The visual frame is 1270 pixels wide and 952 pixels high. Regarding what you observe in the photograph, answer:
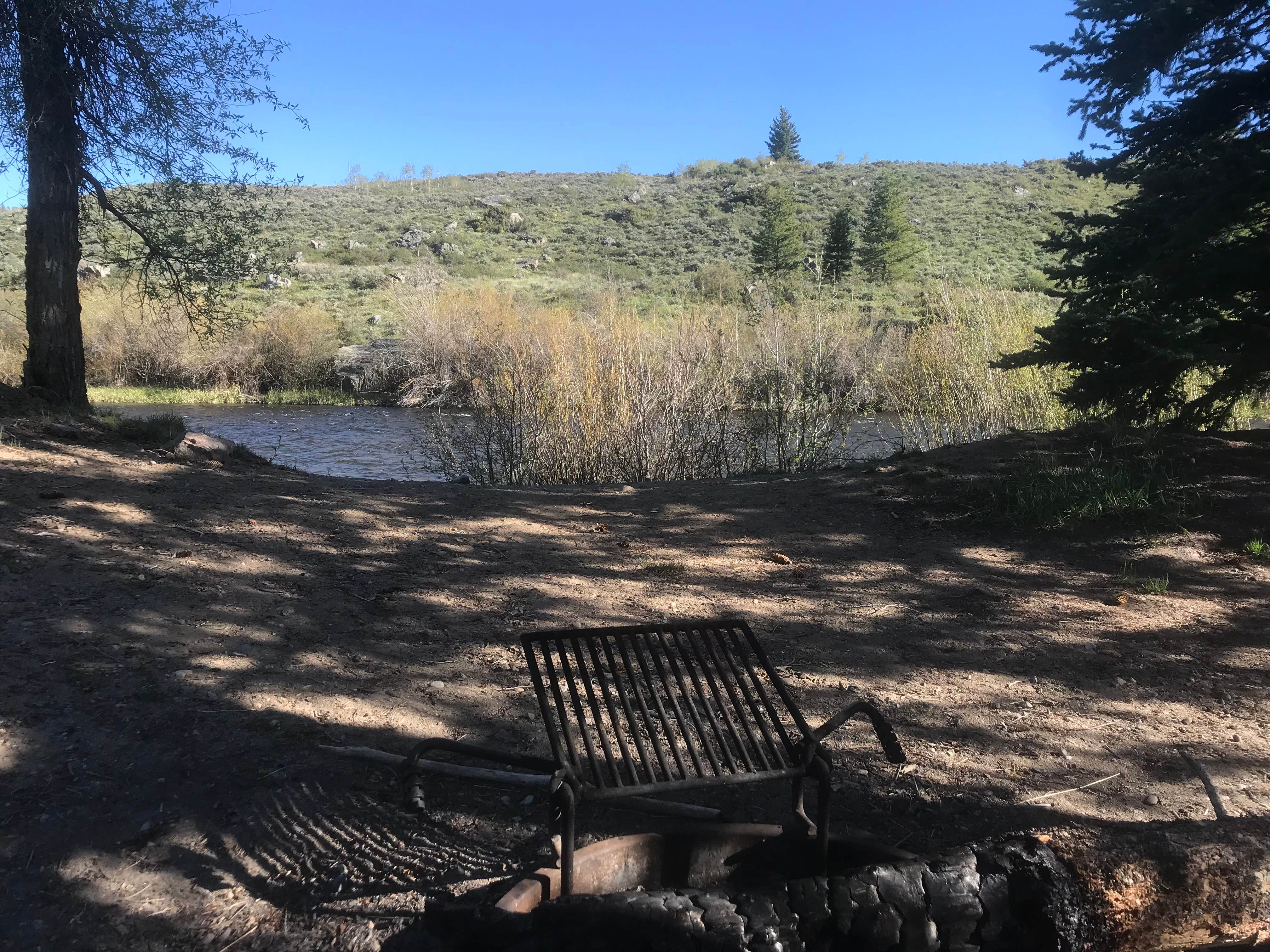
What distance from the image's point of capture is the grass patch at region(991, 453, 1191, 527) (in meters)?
A: 4.58

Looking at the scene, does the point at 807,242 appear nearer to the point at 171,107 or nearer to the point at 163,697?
the point at 171,107

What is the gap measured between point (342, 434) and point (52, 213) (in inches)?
282

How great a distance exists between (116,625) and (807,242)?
33892mm

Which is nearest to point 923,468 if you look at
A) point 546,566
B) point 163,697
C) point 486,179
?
point 546,566

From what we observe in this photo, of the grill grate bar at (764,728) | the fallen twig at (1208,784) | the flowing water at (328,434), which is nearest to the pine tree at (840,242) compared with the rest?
the flowing water at (328,434)

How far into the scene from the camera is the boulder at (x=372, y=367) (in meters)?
18.7

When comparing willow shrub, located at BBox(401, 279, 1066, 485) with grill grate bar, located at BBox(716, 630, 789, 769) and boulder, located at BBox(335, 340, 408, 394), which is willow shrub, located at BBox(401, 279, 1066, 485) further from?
boulder, located at BBox(335, 340, 408, 394)

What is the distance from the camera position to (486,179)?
58.0 metres

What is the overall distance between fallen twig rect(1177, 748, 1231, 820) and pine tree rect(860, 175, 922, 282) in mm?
28532

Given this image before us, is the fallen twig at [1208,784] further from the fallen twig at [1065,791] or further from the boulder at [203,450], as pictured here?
the boulder at [203,450]

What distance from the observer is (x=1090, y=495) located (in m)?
4.68

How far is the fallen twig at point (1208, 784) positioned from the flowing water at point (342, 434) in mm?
5571

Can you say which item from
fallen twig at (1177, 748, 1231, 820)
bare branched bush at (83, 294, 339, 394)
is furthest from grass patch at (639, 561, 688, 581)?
bare branched bush at (83, 294, 339, 394)

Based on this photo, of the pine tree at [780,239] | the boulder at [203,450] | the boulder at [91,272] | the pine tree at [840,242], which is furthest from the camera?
the pine tree at [780,239]
